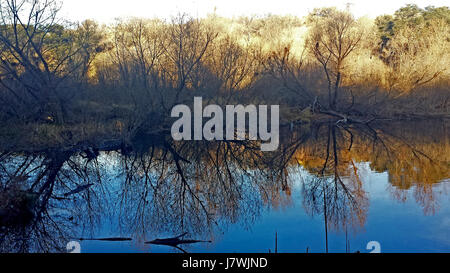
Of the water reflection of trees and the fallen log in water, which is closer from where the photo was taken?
the fallen log in water

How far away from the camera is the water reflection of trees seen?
22.3 feet

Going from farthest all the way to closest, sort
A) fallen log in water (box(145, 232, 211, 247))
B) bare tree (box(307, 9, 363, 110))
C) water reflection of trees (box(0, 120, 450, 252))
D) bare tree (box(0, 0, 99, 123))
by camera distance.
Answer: bare tree (box(307, 9, 363, 110)), bare tree (box(0, 0, 99, 123)), water reflection of trees (box(0, 120, 450, 252)), fallen log in water (box(145, 232, 211, 247))

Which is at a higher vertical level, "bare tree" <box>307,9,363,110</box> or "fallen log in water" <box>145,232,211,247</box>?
"bare tree" <box>307,9,363,110</box>

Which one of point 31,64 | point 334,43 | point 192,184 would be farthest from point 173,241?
point 334,43

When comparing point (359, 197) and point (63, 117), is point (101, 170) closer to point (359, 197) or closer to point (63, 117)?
point (63, 117)

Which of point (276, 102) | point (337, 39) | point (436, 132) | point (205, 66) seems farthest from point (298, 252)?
point (337, 39)

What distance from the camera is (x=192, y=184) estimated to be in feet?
31.0

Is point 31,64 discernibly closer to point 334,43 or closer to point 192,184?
point 192,184

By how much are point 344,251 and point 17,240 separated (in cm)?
461

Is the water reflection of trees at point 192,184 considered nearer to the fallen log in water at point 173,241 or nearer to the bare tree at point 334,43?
the fallen log in water at point 173,241

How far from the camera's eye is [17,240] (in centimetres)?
605

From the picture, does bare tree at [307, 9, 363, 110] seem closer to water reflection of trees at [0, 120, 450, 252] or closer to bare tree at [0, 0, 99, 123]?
water reflection of trees at [0, 120, 450, 252]

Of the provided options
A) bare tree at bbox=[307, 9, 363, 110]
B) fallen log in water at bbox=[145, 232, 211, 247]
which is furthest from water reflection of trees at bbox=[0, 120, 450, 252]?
bare tree at bbox=[307, 9, 363, 110]

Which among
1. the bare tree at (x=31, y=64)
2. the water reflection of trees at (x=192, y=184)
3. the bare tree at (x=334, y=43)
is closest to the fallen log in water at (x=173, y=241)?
the water reflection of trees at (x=192, y=184)
